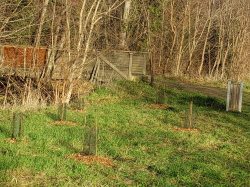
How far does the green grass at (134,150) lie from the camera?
7.89 metres

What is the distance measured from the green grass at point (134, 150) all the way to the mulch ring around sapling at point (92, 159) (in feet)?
0.48

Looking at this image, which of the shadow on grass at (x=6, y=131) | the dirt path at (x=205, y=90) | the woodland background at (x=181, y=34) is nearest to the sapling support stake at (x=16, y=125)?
the shadow on grass at (x=6, y=131)

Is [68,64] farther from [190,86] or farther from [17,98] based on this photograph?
[190,86]

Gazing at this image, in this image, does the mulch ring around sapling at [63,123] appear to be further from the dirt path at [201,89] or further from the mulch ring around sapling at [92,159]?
the dirt path at [201,89]

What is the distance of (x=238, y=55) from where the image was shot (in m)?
37.9

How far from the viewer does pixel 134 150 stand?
10.1 meters

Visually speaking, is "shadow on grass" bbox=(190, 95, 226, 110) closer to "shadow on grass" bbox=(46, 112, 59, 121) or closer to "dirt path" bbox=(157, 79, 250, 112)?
"dirt path" bbox=(157, 79, 250, 112)

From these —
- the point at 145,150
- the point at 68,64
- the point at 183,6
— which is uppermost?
the point at 183,6

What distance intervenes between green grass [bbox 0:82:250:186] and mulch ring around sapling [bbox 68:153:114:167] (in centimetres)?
15

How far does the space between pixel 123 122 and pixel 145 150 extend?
12.3ft

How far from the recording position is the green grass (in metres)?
7.89

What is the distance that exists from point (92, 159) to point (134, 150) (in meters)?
1.40

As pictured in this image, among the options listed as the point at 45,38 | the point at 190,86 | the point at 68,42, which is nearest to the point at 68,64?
the point at 68,42

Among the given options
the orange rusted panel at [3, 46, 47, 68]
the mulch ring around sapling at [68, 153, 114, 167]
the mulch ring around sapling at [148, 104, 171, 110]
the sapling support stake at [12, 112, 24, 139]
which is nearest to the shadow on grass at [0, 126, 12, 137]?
the sapling support stake at [12, 112, 24, 139]
